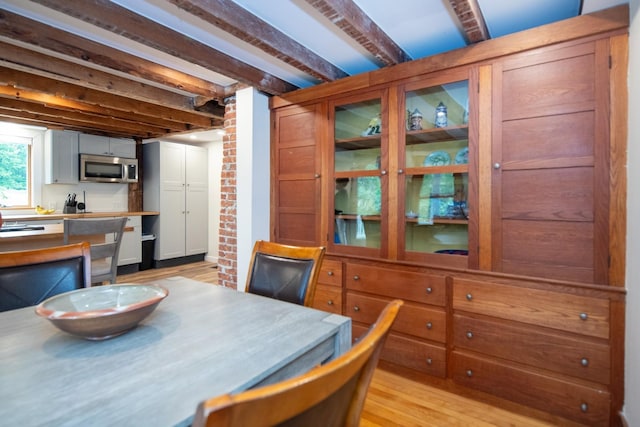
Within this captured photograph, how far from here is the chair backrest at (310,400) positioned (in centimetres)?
37

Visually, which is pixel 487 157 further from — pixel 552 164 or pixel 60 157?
pixel 60 157

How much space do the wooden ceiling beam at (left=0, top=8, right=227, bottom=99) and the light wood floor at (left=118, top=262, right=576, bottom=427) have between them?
9.15 feet

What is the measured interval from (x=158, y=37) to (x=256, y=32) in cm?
61

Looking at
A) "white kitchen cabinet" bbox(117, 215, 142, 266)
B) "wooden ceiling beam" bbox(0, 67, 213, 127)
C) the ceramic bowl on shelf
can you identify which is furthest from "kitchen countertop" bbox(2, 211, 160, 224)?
the ceramic bowl on shelf

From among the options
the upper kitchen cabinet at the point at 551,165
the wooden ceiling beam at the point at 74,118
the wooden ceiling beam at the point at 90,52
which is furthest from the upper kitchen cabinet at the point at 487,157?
the wooden ceiling beam at the point at 74,118

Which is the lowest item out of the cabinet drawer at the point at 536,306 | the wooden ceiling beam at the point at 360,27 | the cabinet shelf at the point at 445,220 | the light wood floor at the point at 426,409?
the light wood floor at the point at 426,409

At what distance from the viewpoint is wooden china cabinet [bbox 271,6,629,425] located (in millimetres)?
1573

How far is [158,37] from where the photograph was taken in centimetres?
191

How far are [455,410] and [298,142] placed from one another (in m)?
2.17

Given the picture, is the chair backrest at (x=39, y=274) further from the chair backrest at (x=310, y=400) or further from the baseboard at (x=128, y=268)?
the baseboard at (x=128, y=268)

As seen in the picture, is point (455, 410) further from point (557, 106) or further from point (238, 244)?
point (238, 244)

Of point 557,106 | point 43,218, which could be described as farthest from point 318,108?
point 43,218

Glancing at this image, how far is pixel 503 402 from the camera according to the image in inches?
71.6

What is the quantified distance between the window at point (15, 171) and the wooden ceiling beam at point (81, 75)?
2.41 metres
